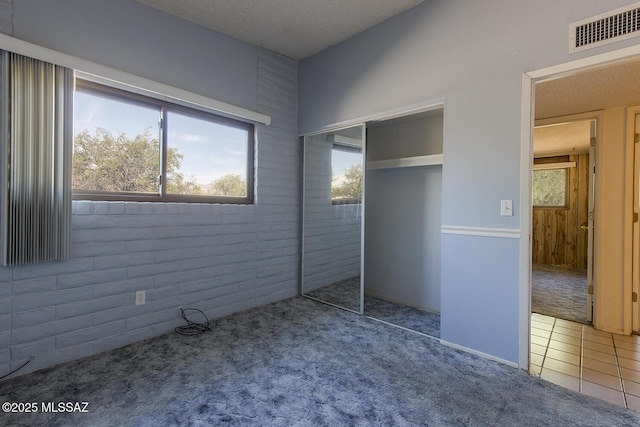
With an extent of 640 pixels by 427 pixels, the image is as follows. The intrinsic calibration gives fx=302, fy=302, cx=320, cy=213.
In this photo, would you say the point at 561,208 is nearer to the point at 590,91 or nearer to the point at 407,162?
the point at 590,91

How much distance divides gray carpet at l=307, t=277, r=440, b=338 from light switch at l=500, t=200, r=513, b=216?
3.96 ft

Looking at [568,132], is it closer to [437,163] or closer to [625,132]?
[625,132]

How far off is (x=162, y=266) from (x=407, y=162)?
107 inches

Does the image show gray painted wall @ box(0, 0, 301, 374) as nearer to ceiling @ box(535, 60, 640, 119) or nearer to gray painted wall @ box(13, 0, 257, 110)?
gray painted wall @ box(13, 0, 257, 110)

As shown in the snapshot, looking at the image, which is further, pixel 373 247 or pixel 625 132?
pixel 373 247

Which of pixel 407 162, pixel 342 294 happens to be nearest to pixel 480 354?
pixel 342 294

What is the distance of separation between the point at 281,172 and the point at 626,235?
3574 millimetres

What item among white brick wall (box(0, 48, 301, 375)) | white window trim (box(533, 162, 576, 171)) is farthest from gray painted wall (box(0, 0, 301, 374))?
white window trim (box(533, 162, 576, 171))

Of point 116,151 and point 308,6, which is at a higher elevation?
point 308,6

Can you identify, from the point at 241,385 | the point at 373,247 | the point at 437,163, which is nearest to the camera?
the point at 241,385

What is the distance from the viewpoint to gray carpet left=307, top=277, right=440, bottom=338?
2.93 meters

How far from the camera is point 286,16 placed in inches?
110

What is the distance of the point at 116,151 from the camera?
2.47 metres

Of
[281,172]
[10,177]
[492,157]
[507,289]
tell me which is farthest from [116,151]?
[507,289]
